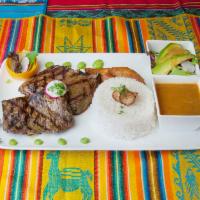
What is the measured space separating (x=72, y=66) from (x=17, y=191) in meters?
1.15

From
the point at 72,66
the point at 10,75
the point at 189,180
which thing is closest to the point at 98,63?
the point at 72,66

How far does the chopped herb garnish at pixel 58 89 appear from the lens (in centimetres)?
216

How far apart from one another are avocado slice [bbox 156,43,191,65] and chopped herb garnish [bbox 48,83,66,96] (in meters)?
0.90

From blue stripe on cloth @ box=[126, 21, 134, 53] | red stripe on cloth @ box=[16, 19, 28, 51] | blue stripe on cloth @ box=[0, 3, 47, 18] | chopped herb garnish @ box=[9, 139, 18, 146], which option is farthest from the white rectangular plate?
blue stripe on cloth @ box=[0, 3, 47, 18]

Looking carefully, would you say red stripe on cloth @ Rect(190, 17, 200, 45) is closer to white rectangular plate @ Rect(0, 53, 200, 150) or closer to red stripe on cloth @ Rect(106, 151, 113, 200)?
white rectangular plate @ Rect(0, 53, 200, 150)

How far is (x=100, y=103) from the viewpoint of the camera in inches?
89.0

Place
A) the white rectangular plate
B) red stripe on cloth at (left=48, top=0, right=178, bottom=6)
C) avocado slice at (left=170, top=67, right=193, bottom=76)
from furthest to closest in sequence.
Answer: red stripe on cloth at (left=48, top=0, right=178, bottom=6), avocado slice at (left=170, top=67, right=193, bottom=76), the white rectangular plate

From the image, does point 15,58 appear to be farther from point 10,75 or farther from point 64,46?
point 64,46

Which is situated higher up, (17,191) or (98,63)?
(98,63)

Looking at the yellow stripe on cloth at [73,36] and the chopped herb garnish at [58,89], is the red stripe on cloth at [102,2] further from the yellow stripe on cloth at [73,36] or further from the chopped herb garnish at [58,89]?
the chopped herb garnish at [58,89]

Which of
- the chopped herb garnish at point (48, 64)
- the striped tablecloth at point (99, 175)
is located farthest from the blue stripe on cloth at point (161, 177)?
the chopped herb garnish at point (48, 64)

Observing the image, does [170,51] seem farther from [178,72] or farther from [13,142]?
[13,142]

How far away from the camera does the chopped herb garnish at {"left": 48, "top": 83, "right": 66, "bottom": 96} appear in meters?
2.16

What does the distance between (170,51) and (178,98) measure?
0.54 meters
